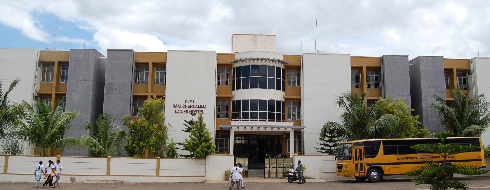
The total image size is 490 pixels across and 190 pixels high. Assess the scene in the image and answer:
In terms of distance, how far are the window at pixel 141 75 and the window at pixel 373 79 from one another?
17.0 m

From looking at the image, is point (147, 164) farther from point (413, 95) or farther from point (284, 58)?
point (413, 95)

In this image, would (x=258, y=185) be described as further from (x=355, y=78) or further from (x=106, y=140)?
(x=355, y=78)

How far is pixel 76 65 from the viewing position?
30562 mm

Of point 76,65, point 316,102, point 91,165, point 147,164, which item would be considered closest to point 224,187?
point 147,164

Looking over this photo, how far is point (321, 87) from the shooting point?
3100 cm

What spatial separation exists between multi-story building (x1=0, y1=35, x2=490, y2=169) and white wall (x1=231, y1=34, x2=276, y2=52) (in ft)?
7.13

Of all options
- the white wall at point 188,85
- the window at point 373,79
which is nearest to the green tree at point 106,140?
the white wall at point 188,85

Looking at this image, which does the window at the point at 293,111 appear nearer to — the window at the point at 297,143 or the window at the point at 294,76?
the window at the point at 297,143

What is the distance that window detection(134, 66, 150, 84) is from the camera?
31.7 meters

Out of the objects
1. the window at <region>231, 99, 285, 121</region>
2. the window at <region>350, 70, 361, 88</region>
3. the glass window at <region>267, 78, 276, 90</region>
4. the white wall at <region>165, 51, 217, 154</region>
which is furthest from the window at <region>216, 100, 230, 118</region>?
the window at <region>350, 70, 361, 88</region>

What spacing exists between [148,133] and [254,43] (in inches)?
498

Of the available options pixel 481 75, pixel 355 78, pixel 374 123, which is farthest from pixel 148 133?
pixel 481 75

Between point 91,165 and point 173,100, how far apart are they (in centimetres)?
881

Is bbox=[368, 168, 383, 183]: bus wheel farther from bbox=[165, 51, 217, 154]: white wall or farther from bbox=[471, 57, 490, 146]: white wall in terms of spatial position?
bbox=[471, 57, 490, 146]: white wall
